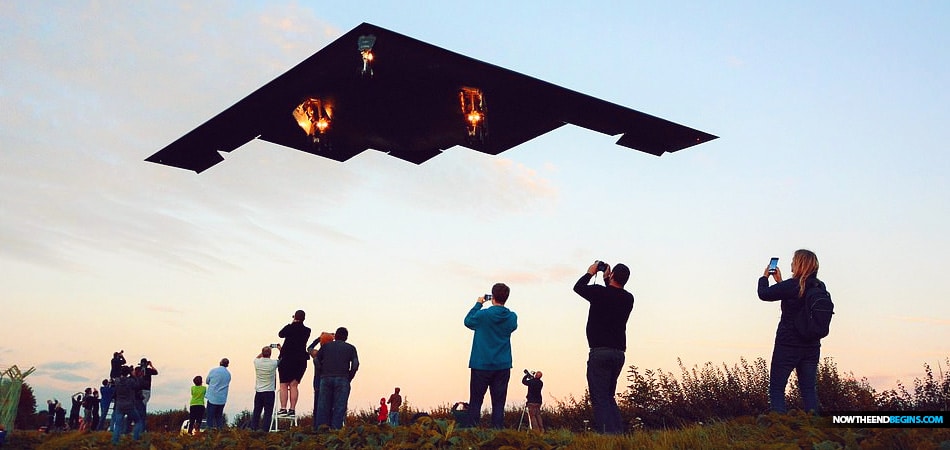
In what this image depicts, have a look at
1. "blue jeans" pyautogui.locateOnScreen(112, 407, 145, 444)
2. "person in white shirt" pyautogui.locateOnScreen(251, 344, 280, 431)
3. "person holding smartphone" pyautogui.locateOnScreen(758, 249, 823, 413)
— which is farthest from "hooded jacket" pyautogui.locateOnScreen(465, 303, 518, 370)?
"blue jeans" pyautogui.locateOnScreen(112, 407, 145, 444)

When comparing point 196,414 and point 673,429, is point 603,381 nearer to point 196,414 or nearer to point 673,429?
point 673,429

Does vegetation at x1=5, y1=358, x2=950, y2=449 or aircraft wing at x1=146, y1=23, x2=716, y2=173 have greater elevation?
aircraft wing at x1=146, y1=23, x2=716, y2=173

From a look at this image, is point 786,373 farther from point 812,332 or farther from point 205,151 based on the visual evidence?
point 205,151

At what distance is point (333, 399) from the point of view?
11.8m

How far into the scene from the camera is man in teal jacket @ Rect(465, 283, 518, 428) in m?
9.16

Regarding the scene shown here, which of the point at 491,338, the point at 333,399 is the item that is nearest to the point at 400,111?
the point at 333,399

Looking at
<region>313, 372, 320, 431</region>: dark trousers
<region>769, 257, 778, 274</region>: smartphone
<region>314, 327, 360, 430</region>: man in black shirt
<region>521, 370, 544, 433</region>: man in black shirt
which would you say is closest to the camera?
<region>769, 257, 778, 274</region>: smartphone

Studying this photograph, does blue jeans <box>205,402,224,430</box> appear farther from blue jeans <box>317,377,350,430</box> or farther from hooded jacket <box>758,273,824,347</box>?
hooded jacket <box>758,273,824,347</box>

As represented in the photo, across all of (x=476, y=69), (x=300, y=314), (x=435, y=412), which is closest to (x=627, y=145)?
(x=476, y=69)

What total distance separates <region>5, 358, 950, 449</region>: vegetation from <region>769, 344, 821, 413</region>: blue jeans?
0.31m

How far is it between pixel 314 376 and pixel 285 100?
4.56 metres

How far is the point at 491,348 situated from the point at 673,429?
2.82m

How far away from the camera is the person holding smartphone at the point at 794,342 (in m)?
8.01

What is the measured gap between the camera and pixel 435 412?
64.1 feet
